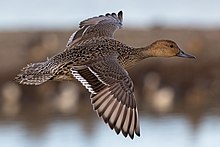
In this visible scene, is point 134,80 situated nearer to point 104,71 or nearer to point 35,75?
point 35,75

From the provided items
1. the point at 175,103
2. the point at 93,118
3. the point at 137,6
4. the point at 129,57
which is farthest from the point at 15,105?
the point at 129,57

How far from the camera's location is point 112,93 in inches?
291

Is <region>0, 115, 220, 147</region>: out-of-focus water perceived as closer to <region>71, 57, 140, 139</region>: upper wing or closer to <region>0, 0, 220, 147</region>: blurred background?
<region>0, 0, 220, 147</region>: blurred background

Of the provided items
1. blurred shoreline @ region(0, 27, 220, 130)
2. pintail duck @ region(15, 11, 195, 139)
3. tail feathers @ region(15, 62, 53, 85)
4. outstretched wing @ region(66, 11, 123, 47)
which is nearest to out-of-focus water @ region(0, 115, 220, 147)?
blurred shoreline @ region(0, 27, 220, 130)

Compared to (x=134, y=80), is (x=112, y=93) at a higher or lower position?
higher

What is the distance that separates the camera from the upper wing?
719 centimetres

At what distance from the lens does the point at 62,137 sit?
1338 centimetres

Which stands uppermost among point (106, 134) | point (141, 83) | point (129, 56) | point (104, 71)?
point (104, 71)

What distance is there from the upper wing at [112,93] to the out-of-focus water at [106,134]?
17.6ft

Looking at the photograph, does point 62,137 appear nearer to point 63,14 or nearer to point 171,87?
point 171,87

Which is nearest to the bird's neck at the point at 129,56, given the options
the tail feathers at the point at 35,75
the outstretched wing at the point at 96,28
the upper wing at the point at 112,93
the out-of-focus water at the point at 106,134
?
the outstretched wing at the point at 96,28

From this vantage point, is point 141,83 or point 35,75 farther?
point 141,83

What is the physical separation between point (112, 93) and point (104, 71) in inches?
7.8

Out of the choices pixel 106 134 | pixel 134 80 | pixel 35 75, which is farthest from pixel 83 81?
pixel 134 80
